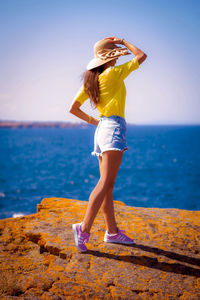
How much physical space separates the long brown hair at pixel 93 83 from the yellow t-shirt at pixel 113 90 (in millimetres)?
49

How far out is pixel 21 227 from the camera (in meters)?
3.53

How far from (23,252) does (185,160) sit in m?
61.0

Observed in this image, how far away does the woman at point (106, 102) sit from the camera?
2.68 metres

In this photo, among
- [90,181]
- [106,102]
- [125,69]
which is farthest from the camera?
[90,181]

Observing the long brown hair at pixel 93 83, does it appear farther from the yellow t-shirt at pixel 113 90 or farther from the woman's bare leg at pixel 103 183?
the woman's bare leg at pixel 103 183

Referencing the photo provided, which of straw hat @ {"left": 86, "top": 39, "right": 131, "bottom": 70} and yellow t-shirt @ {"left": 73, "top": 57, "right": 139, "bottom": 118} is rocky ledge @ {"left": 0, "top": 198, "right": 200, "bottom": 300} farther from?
straw hat @ {"left": 86, "top": 39, "right": 131, "bottom": 70}

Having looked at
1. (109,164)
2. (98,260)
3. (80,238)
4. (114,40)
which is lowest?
(98,260)

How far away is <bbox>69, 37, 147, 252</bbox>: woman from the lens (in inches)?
105

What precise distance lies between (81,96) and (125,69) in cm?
56

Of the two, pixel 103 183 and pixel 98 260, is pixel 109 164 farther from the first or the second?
pixel 98 260

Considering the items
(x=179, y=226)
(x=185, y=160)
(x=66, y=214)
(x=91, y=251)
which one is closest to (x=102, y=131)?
(x=91, y=251)

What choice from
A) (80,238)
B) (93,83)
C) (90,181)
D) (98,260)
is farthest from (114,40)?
(90,181)

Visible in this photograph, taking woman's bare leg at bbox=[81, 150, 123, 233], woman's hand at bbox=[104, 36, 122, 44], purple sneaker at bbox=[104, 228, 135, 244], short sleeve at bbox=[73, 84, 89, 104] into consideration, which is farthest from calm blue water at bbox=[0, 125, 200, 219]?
woman's hand at bbox=[104, 36, 122, 44]

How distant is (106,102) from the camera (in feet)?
9.10
